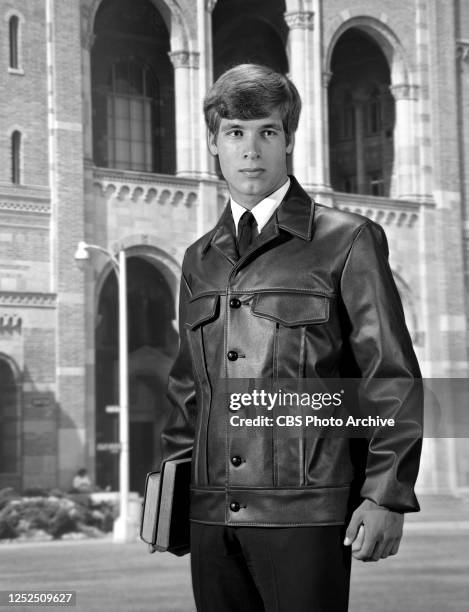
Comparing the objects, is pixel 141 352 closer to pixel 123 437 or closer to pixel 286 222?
pixel 123 437

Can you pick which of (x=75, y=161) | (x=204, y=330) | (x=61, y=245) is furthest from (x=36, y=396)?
(x=204, y=330)

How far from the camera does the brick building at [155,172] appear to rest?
3622cm

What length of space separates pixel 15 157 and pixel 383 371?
111ft

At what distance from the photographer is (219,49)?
152ft

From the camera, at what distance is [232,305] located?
3875mm

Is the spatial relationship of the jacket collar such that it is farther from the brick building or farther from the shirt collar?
the brick building

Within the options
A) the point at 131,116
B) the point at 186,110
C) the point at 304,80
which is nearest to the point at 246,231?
the point at 186,110

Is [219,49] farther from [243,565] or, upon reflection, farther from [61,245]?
[243,565]

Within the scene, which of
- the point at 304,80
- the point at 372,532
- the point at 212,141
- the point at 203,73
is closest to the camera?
the point at 372,532

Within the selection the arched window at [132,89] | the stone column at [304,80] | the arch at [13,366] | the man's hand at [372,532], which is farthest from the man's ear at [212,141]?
the arched window at [132,89]

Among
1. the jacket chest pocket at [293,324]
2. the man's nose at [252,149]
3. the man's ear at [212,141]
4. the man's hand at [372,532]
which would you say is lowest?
the man's hand at [372,532]

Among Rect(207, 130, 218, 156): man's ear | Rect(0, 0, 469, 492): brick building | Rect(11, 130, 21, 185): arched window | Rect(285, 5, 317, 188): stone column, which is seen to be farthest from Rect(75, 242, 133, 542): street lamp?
A: Rect(207, 130, 218, 156): man's ear

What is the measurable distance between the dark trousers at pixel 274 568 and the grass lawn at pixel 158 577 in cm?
1023

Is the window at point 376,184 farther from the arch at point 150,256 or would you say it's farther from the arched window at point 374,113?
the arch at point 150,256
